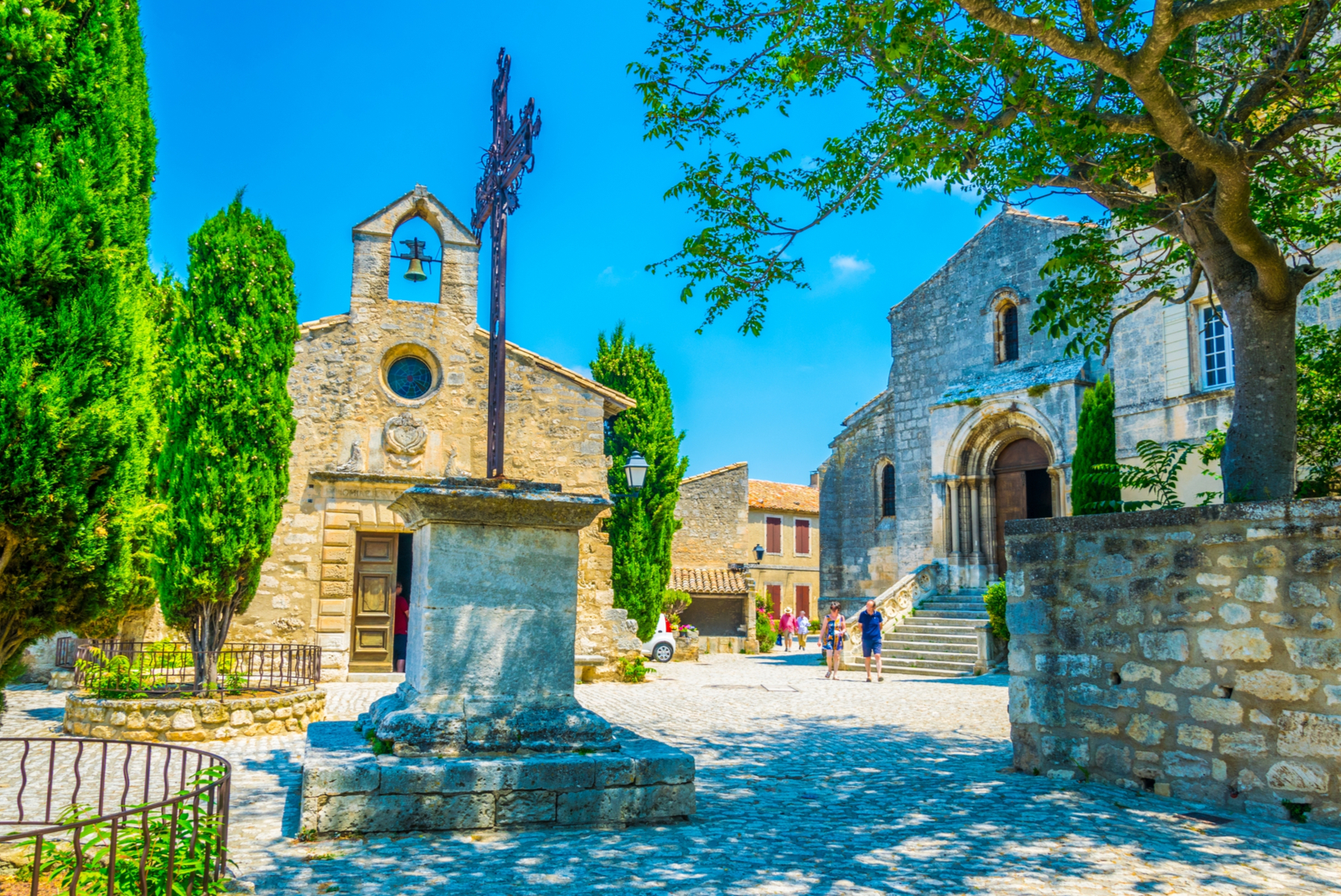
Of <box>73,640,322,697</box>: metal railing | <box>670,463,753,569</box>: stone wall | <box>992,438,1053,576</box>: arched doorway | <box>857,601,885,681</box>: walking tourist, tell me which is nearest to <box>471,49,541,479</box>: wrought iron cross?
<box>73,640,322,697</box>: metal railing

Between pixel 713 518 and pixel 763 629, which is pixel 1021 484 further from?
pixel 713 518

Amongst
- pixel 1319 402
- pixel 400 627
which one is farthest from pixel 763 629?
pixel 1319 402

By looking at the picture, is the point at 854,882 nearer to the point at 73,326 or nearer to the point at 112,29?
the point at 73,326

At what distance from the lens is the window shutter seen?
1372 cm

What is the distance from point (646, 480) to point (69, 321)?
642 inches

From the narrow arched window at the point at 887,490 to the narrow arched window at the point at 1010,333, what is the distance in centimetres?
415

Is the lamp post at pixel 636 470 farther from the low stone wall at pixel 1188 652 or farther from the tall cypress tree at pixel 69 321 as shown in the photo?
the tall cypress tree at pixel 69 321

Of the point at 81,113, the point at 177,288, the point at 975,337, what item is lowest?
the point at 81,113

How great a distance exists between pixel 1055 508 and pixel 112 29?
17892 millimetres

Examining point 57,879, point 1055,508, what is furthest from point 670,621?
point 57,879

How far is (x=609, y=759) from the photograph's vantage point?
16.8 ft

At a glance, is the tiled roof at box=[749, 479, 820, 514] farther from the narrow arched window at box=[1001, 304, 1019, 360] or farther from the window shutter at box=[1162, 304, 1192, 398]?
the window shutter at box=[1162, 304, 1192, 398]

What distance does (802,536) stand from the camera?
39.3 meters

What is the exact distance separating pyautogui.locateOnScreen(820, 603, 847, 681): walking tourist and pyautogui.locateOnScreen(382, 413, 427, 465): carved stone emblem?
27.1ft
